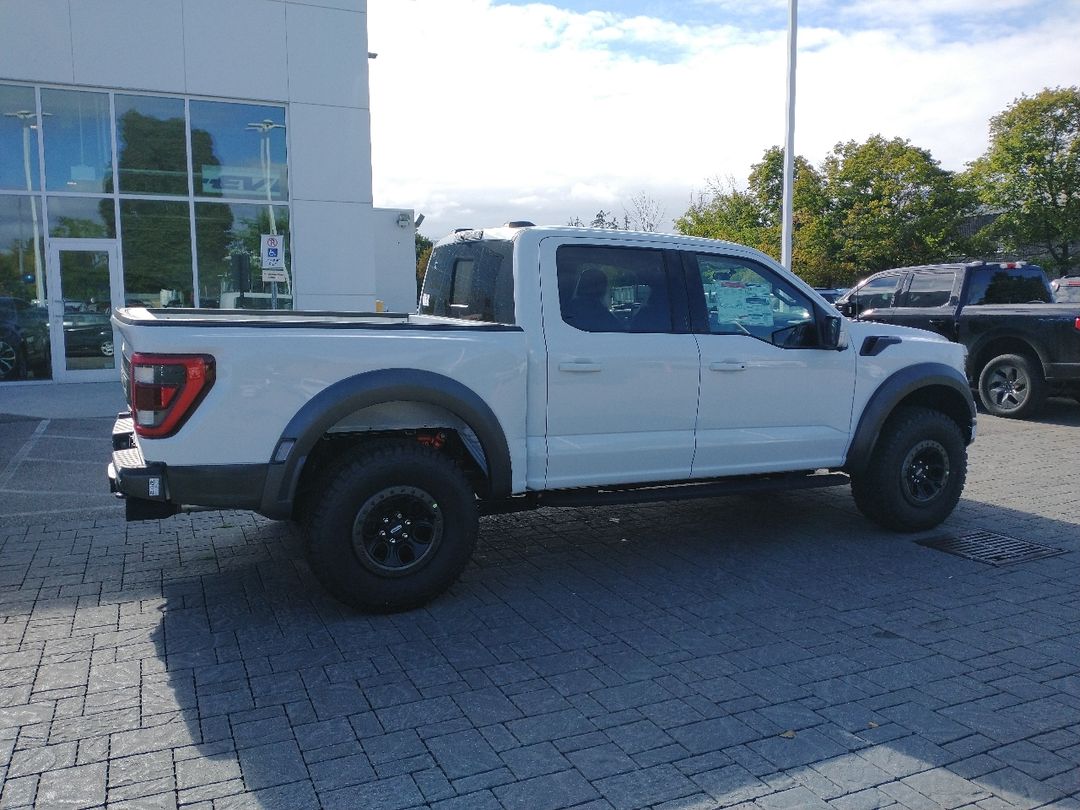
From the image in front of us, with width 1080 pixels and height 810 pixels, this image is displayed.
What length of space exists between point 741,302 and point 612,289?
930 millimetres

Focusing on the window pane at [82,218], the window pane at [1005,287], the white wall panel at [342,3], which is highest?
the white wall panel at [342,3]

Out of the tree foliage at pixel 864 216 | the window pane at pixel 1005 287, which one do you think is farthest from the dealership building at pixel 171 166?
the tree foliage at pixel 864 216

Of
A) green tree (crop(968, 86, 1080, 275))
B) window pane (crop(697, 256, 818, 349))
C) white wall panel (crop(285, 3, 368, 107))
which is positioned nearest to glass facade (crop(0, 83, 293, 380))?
white wall panel (crop(285, 3, 368, 107))

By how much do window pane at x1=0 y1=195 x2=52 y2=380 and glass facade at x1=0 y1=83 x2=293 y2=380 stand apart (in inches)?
0.6

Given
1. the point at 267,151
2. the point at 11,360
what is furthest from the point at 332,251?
the point at 11,360

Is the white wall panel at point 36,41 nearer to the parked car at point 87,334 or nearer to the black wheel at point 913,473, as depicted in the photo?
the parked car at point 87,334

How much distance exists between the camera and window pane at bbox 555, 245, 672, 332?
16.8ft

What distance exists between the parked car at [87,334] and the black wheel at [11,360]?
688 millimetres

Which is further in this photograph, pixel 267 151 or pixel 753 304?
pixel 267 151

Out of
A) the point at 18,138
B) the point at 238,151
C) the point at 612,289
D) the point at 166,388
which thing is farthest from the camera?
the point at 238,151

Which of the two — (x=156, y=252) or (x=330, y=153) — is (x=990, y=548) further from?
(x=156, y=252)

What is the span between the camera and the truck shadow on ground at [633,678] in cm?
312

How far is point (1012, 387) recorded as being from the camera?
11430mm

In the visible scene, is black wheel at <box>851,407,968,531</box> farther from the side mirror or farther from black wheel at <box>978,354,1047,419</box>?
black wheel at <box>978,354,1047,419</box>
